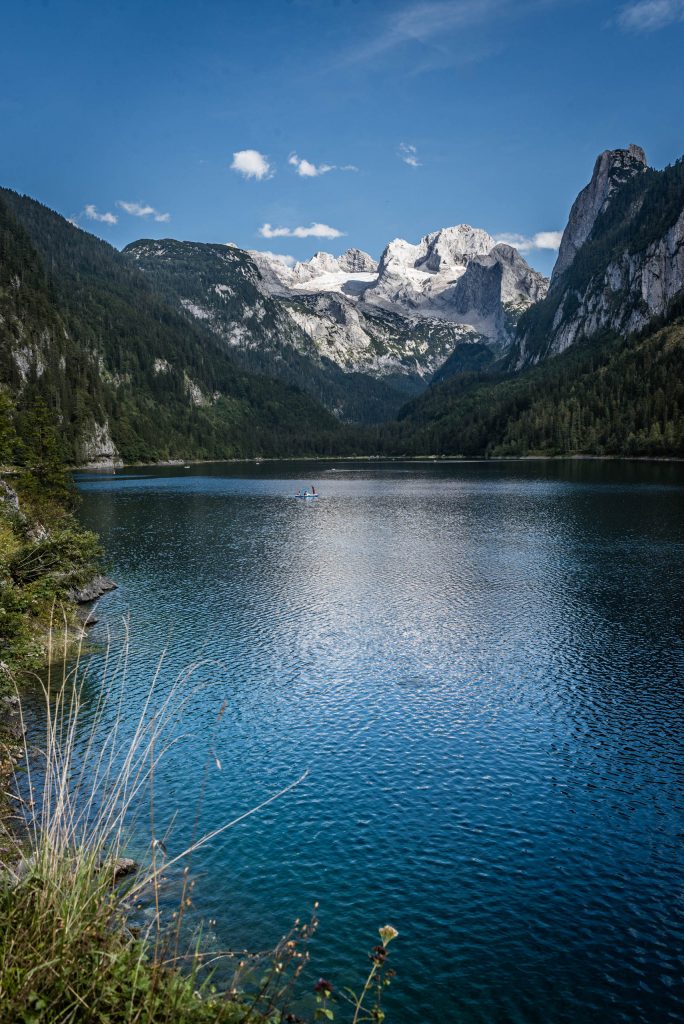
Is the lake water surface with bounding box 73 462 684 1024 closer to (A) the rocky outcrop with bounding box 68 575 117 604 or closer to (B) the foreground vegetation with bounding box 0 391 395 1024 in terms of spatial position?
(B) the foreground vegetation with bounding box 0 391 395 1024

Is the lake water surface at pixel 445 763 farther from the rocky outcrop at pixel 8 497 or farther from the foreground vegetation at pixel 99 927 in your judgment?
the rocky outcrop at pixel 8 497

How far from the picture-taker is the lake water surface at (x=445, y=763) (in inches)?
746

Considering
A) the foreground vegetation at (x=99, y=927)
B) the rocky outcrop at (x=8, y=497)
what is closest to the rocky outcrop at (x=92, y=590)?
the rocky outcrop at (x=8, y=497)

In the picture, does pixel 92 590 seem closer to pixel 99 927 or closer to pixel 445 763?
pixel 445 763

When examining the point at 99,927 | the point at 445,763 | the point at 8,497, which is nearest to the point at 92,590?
the point at 8,497

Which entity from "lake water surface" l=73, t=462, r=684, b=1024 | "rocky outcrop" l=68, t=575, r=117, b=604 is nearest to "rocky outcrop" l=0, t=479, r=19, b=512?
"rocky outcrop" l=68, t=575, r=117, b=604

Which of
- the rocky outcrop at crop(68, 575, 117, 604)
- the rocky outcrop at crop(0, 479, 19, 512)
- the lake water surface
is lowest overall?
the lake water surface

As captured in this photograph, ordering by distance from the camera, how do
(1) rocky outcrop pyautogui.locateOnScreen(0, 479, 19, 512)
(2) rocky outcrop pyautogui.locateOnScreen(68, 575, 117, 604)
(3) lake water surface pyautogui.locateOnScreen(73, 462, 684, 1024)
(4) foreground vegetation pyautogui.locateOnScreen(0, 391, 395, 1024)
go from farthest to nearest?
(2) rocky outcrop pyautogui.locateOnScreen(68, 575, 117, 604), (1) rocky outcrop pyautogui.locateOnScreen(0, 479, 19, 512), (3) lake water surface pyautogui.locateOnScreen(73, 462, 684, 1024), (4) foreground vegetation pyautogui.locateOnScreen(0, 391, 395, 1024)

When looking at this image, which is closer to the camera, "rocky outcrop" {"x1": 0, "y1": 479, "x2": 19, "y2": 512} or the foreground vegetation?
the foreground vegetation

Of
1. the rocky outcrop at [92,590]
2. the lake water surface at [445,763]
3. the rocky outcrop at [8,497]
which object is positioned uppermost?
the rocky outcrop at [8,497]

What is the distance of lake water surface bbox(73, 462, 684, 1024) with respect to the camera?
18938 mm

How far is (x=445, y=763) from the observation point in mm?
30734

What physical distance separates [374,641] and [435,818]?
78.1ft

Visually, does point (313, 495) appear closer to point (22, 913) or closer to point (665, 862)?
point (665, 862)
